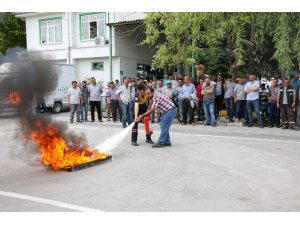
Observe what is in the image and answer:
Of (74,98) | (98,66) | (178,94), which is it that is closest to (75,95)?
(74,98)

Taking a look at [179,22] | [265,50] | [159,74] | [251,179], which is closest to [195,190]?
[251,179]

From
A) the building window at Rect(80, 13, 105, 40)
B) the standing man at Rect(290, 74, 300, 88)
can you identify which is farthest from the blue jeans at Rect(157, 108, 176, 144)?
the building window at Rect(80, 13, 105, 40)

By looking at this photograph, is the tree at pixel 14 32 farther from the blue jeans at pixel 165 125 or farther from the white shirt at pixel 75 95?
the blue jeans at pixel 165 125

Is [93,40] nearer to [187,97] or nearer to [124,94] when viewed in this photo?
[124,94]

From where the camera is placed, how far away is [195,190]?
5922 millimetres

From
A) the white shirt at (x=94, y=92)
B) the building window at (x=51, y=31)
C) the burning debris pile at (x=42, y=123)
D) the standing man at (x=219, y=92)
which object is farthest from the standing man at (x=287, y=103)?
the building window at (x=51, y=31)

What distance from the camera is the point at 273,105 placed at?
13828mm

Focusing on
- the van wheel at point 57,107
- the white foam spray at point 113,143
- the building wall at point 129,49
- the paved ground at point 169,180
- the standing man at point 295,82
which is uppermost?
the building wall at point 129,49

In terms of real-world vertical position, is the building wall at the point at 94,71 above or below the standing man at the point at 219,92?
above

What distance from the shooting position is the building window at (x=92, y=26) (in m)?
25.9

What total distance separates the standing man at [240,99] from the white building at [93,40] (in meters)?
11.9

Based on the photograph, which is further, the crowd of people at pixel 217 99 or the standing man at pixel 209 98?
the standing man at pixel 209 98

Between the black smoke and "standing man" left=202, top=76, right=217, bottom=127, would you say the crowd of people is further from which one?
the black smoke

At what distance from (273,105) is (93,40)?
15507 mm
